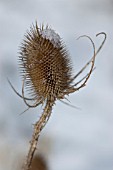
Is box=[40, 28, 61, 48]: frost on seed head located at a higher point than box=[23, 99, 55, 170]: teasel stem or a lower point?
higher

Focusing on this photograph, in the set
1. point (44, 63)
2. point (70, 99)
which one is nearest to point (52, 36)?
point (44, 63)

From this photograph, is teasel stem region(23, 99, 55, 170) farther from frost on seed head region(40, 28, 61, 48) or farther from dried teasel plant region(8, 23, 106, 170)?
frost on seed head region(40, 28, 61, 48)

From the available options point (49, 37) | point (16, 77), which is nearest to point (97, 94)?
point (16, 77)

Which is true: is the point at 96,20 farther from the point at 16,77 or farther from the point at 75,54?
the point at 16,77

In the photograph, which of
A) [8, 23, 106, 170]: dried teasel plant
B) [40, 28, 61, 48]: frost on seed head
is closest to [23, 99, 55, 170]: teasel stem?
[8, 23, 106, 170]: dried teasel plant

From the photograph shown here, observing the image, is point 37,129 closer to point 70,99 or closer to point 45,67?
point 45,67

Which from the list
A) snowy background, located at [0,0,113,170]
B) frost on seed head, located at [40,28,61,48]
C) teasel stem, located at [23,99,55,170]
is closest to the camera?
teasel stem, located at [23,99,55,170]

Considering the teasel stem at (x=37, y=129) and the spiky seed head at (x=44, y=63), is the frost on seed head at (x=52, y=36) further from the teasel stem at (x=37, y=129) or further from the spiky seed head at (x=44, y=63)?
the teasel stem at (x=37, y=129)

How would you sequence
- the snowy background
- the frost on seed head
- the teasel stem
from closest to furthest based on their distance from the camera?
the teasel stem → the frost on seed head → the snowy background
